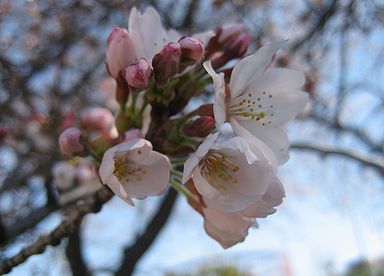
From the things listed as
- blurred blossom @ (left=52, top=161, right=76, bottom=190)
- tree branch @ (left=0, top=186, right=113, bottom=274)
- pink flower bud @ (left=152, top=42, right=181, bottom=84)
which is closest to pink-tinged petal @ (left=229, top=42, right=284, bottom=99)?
pink flower bud @ (left=152, top=42, right=181, bottom=84)

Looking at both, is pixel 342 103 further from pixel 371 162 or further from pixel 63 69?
pixel 63 69

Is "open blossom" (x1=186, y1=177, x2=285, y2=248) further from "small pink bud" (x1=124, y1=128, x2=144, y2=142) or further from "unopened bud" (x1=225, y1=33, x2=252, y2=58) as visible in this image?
"unopened bud" (x1=225, y1=33, x2=252, y2=58)

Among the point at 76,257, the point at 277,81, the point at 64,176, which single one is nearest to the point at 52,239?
the point at 277,81

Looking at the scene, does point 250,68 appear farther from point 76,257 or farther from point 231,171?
point 76,257

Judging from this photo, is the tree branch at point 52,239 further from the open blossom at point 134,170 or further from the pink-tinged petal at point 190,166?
the pink-tinged petal at point 190,166

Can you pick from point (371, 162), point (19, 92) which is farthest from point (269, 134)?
point (19, 92)

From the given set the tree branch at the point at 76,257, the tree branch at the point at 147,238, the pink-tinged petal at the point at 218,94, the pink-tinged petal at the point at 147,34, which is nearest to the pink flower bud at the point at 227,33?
the pink-tinged petal at the point at 147,34
